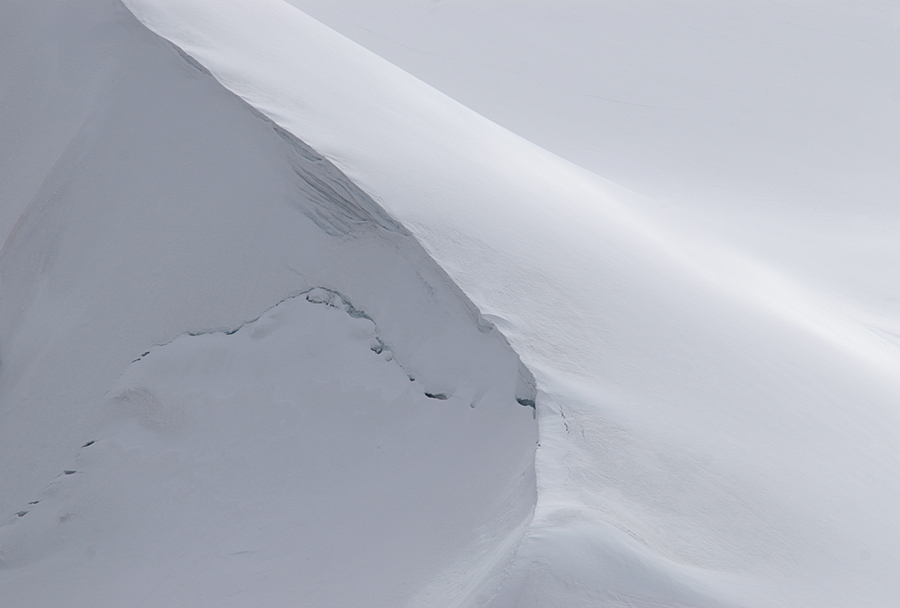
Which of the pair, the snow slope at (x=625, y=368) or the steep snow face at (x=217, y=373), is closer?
the snow slope at (x=625, y=368)

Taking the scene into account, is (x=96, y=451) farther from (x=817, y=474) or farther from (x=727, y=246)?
(x=727, y=246)

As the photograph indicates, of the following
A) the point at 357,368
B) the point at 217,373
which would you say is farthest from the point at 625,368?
the point at 217,373

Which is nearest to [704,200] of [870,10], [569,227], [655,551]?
[569,227]

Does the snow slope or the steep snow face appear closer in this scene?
the snow slope

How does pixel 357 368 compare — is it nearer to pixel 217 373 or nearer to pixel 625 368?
pixel 217 373
